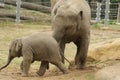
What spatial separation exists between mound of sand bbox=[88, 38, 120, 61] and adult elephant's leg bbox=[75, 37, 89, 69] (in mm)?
786

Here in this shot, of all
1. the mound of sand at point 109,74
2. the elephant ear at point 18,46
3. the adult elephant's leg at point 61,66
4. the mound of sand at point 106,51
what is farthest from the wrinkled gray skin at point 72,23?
the mound of sand at point 109,74

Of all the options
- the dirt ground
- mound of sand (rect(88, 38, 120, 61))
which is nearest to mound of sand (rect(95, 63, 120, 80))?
the dirt ground

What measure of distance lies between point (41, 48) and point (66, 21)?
2.23 ft

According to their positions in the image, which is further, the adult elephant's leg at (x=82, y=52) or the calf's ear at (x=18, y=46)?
the adult elephant's leg at (x=82, y=52)

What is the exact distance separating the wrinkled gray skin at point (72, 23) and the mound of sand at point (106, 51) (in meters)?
0.99

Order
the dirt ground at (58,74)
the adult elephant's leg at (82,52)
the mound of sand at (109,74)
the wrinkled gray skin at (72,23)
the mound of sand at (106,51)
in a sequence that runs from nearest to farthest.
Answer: the mound of sand at (109,74)
the dirt ground at (58,74)
the wrinkled gray skin at (72,23)
the adult elephant's leg at (82,52)
the mound of sand at (106,51)

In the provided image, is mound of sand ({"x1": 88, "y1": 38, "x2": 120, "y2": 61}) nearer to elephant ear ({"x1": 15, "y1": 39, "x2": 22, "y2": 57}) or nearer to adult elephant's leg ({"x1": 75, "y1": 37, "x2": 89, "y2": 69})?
adult elephant's leg ({"x1": 75, "y1": 37, "x2": 89, "y2": 69})

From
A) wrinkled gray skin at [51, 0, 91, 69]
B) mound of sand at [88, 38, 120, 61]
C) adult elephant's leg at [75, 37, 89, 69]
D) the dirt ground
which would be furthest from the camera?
mound of sand at [88, 38, 120, 61]

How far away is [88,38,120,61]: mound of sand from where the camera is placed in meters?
10.1

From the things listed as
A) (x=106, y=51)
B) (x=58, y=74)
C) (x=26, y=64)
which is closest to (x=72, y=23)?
(x=58, y=74)

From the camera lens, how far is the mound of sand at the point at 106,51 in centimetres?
1010

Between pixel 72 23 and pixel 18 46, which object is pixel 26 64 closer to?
pixel 18 46

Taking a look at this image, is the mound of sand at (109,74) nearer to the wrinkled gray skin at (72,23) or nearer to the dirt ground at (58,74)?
the dirt ground at (58,74)

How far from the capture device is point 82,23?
8.84 metres
